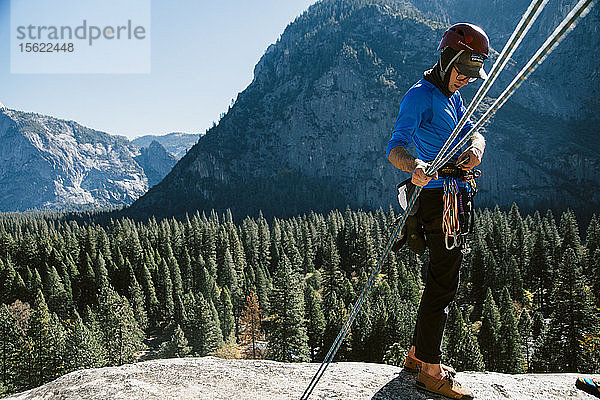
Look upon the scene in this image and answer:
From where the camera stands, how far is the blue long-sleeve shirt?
152 inches

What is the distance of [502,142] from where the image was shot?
552ft

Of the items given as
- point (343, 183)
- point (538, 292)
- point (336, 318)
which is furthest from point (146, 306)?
point (343, 183)

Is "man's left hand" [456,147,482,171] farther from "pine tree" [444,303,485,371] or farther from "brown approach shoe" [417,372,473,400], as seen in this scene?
"pine tree" [444,303,485,371]

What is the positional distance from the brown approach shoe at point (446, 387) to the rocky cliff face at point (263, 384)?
0.27 ft

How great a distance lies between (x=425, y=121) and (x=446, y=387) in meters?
3.01

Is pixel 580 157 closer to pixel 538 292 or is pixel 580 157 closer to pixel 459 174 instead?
pixel 538 292

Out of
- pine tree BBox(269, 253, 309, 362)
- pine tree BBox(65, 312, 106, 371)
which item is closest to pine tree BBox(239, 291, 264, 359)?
pine tree BBox(269, 253, 309, 362)

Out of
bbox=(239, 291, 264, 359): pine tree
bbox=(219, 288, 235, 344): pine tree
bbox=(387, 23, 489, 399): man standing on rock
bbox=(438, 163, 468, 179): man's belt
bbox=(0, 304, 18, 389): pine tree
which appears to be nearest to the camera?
bbox=(387, 23, 489, 399): man standing on rock

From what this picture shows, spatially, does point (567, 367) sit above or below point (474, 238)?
below

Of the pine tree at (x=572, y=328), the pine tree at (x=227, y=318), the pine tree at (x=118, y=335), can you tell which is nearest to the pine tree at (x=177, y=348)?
the pine tree at (x=118, y=335)

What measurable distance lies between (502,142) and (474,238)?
132 meters

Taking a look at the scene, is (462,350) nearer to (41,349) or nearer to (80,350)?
(80,350)

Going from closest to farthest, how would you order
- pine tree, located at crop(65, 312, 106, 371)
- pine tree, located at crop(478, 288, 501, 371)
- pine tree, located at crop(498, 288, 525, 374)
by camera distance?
pine tree, located at crop(498, 288, 525, 374), pine tree, located at crop(478, 288, 501, 371), pine tree, located at crop(65, 312, 106, 371)

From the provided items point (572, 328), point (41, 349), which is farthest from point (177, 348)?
point (572, 328)
